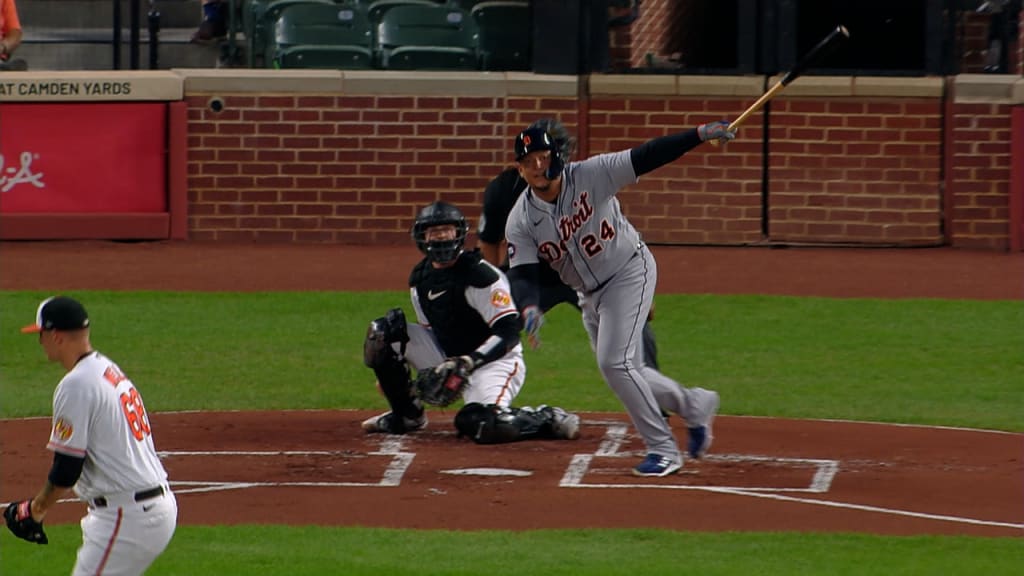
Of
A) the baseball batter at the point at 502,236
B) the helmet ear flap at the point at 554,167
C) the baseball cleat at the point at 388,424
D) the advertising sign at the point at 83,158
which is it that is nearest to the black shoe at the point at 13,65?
the advertising sign at the point at 83,158

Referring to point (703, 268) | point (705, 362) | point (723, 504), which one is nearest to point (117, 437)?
point (723, 504)

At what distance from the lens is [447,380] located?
916cm

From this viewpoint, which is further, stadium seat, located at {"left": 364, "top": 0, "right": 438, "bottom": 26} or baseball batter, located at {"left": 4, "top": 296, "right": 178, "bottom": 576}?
stadium seat, located at {"left": 364, "top": 0, "right": 438, "bottom": 26}

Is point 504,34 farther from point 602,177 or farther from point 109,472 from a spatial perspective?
point 109,472

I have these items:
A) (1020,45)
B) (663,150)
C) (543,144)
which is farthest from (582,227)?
(1020,45)

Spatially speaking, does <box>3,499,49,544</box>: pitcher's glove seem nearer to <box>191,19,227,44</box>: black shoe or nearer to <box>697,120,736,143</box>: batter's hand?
<box>697,120,736,143</box>: batter's hand

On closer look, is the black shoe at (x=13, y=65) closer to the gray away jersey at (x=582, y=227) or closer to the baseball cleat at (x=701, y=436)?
the gray away jersey at (x=582, y=227)

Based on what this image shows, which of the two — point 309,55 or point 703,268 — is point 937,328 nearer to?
point 703,268

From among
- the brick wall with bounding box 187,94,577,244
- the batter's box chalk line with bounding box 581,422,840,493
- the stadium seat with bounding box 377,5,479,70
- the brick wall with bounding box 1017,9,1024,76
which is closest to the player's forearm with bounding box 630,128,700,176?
the batter's box chalk line with bounding box 581,422,840,493

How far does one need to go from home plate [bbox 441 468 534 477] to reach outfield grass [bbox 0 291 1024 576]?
1290 millimetres

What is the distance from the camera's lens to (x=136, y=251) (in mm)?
17156

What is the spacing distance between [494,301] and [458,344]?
1.62ft

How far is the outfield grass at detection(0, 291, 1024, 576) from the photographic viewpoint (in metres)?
7.31

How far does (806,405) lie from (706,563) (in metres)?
4.17
